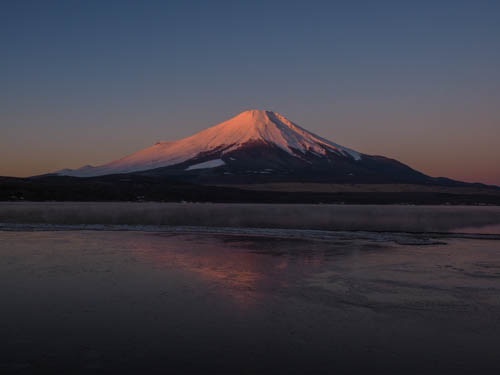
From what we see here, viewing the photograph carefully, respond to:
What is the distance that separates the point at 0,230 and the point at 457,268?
23227 mm

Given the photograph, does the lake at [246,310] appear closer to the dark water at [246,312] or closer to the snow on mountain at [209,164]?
the dark water at [246,312]

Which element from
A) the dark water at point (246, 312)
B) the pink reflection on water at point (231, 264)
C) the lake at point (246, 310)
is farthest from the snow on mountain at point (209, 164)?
the dark water at point (246, 312)

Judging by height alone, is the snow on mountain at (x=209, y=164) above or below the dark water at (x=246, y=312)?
above

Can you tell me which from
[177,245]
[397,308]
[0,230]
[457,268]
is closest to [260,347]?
[397,308]

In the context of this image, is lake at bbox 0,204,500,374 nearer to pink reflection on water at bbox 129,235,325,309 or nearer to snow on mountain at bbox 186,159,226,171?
pink reflection on water at bbox 129,235,325,309

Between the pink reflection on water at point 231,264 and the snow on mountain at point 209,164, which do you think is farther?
the snow on mountain at point 209,164

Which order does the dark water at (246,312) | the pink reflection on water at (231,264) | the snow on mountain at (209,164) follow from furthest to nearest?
the snow on mountain at (209,164)
the pink reflection on water at (231,264)
the dark water at (246,312)

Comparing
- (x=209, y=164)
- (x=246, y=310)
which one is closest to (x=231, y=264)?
(x=246, y=310)

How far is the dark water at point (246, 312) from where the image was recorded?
7605 mm

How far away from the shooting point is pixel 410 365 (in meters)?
7.50

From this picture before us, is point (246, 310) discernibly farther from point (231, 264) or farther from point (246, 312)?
point (231, 264)

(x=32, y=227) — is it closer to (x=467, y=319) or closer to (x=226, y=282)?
(x=226, y=282)

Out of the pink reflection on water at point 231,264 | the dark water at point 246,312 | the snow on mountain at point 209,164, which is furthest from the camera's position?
the snow on mountain at point 209,164

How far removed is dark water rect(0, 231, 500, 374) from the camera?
761 cm
